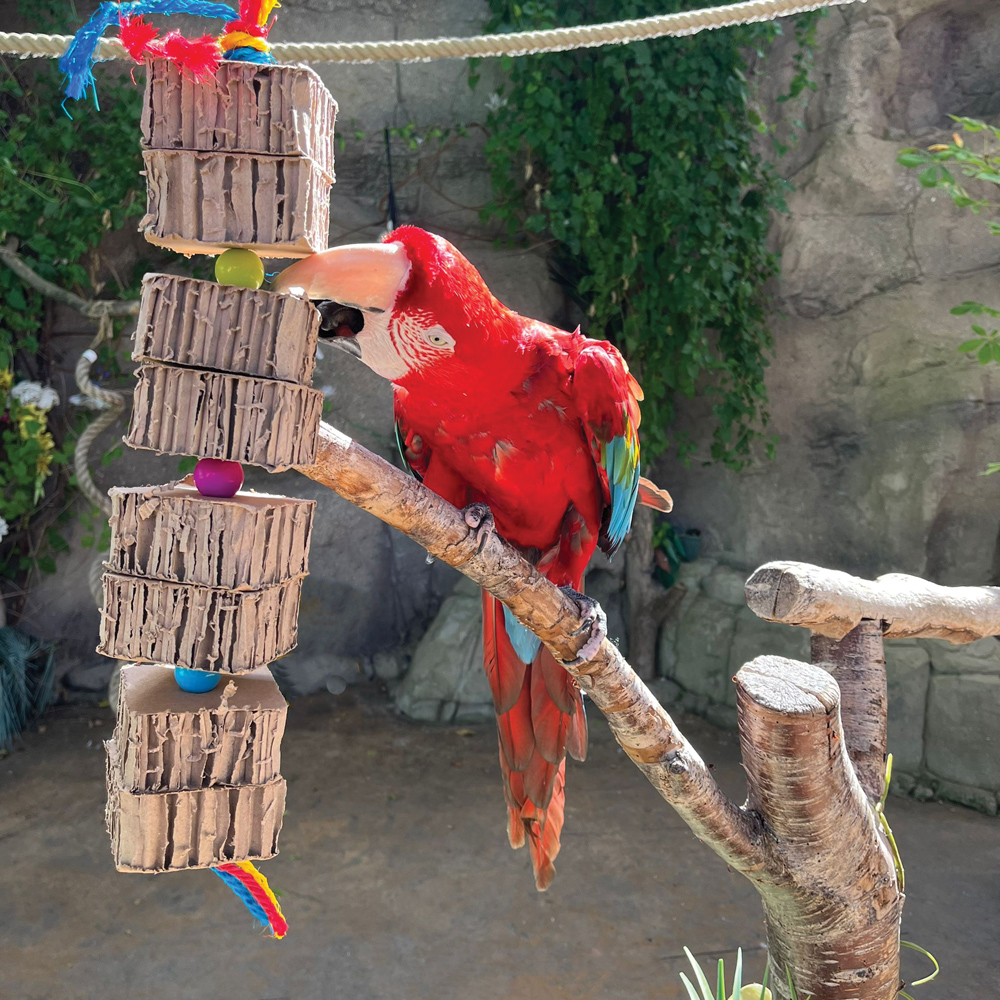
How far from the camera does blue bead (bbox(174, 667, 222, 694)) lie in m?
0.60

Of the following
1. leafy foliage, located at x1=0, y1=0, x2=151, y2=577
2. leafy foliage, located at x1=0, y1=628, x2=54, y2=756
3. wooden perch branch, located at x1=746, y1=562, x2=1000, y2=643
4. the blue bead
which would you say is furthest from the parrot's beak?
leafy foliage, located at x1=0, y1=628, x2=54, y2=756

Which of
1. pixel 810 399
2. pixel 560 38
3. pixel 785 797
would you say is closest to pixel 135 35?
pixel 560 38

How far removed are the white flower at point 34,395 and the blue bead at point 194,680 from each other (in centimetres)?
269

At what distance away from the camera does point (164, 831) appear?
57 centimetres

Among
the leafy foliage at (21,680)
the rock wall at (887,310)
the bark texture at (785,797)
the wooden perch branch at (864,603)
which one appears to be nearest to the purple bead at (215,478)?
the bark texture at (785,797)

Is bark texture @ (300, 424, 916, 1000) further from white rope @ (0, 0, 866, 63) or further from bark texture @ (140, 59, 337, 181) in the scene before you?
white rope @ (0, 0, 866, 63)

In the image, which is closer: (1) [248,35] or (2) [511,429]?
(1) [248,35]

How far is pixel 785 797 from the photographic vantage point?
1.03 metres

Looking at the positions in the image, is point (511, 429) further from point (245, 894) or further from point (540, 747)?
point (245, 894)

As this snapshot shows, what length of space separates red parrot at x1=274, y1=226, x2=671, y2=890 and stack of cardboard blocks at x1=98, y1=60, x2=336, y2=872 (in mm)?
68

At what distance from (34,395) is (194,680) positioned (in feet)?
8.88

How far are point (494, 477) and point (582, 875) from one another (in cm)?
164

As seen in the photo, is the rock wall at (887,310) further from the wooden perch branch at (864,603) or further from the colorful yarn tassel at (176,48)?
the colorful yarn tassel at (176,48)

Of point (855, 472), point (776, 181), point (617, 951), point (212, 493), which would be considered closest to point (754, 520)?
point (855, 472)
